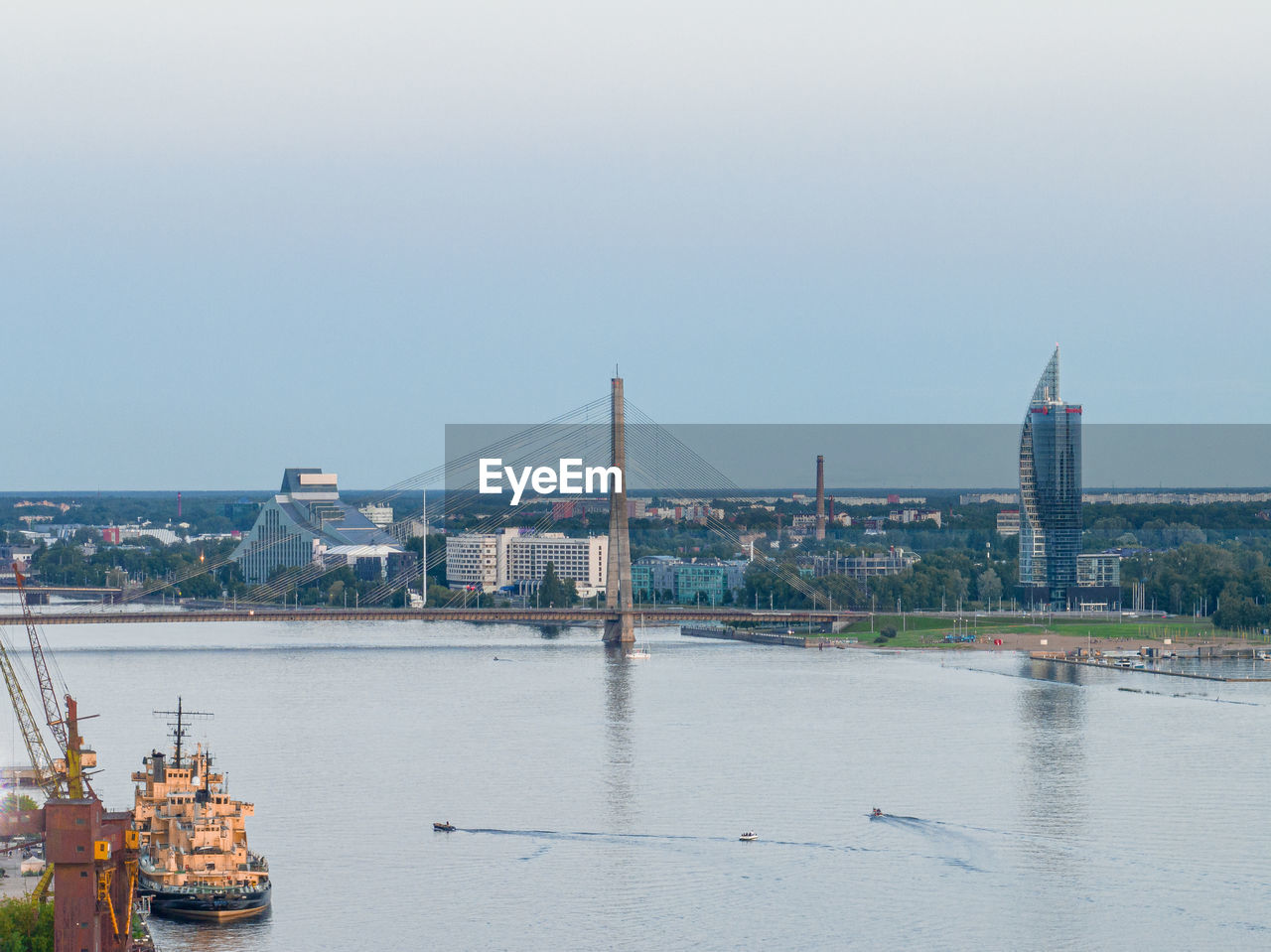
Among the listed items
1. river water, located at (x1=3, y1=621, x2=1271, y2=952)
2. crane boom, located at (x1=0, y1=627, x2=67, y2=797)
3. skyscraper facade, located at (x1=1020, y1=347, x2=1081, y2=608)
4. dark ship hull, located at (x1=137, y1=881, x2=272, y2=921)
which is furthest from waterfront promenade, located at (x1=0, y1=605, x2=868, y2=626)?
dark ship hull, located at (x1=137, y1=881, x2=272, y2=921)

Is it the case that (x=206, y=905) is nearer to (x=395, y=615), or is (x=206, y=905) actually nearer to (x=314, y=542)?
(x=395, y=615)

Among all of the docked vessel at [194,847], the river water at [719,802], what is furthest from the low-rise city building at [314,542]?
the docked vessel at [194,847]

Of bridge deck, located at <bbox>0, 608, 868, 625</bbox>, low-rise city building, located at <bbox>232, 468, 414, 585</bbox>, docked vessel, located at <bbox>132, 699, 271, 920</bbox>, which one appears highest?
low-rise city building, located at <bbox>232, 468, 414, 585</bbox>

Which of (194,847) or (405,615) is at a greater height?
(405,615)

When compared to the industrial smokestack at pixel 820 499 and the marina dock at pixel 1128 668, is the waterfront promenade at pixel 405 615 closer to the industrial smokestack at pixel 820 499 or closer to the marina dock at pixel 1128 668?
the marina dock at pixel 1128 668

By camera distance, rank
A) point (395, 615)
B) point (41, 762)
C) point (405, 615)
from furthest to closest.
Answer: point (395, 615) → point (405, 615) → point (41, 762)

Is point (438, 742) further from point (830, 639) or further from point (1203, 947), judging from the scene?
point (830, 639)

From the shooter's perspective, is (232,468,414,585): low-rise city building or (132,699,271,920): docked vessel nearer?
(132,699,271,920): docked vessel

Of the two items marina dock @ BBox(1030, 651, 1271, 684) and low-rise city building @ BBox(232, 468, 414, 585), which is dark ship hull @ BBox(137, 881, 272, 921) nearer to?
marina dock @ BBox(1030, 651, 1271, 684)

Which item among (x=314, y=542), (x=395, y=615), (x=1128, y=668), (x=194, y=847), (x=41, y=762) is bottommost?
(x=194, y=847)

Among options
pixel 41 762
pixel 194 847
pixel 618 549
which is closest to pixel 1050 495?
pixel 618 549
